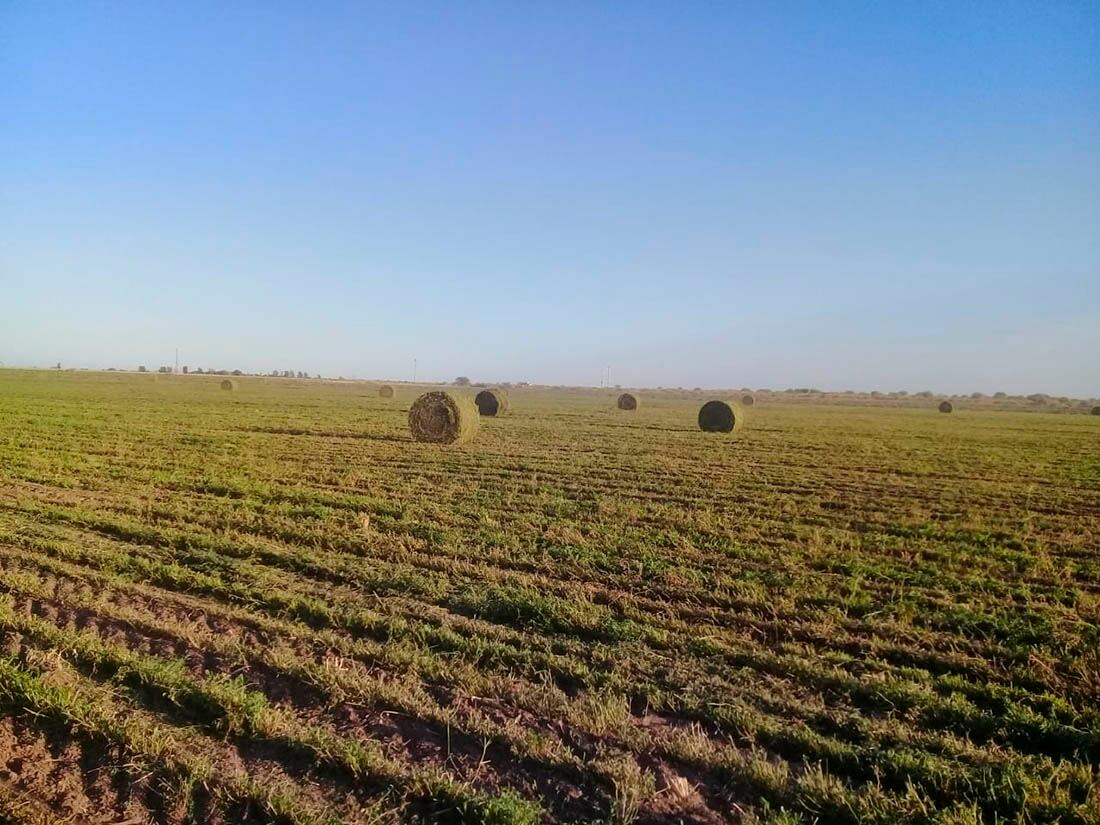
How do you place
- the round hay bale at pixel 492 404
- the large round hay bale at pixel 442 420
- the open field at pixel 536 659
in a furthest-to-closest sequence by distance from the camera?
the round hay bale at pixel 492 404 < the large round hay bale at pixel 442 420 < the open field at pixel 536 659

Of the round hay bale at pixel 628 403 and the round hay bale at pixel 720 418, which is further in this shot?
the round hay bale at pixel 628 403

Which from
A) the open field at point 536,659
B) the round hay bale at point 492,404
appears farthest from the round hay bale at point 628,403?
the open field at point 536,659

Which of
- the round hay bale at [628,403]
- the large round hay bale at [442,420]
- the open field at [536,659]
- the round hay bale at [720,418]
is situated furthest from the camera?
the round hay bale at [628,403]

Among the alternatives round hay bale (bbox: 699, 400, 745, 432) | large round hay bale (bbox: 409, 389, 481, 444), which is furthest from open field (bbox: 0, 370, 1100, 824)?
round hay bale (bbox: 699, 400, 745, 432)

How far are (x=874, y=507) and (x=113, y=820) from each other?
12.8 meters

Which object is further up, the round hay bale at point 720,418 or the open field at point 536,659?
the round hay bale at point 720,418

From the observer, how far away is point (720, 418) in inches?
1283

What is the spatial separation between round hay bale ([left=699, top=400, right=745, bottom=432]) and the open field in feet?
64.3

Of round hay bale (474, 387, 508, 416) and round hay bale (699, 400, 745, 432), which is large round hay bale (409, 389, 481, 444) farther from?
round hay bale (474, 387, 508, 416)

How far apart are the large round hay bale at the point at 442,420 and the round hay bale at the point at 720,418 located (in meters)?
14.2

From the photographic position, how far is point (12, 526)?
30.6 feet

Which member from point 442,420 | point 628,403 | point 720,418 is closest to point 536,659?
point 442,420

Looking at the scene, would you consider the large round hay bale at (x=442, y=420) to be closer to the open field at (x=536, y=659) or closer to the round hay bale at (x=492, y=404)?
the open field at (x=536, y=659)

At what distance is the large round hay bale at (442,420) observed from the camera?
73.0 feet
